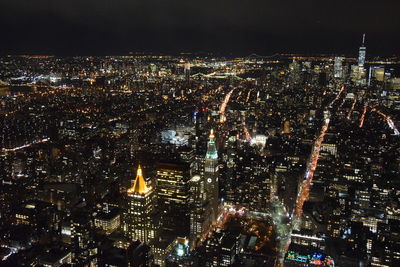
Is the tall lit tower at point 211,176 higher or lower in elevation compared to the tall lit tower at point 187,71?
lower

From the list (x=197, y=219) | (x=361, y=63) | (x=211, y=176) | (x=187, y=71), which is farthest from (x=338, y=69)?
(x=197, y=219)

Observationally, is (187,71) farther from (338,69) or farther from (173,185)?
(173,185)

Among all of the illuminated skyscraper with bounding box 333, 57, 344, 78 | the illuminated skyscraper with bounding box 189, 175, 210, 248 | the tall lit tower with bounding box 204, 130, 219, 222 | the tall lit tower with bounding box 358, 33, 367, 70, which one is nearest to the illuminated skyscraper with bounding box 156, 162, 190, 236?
the illuminated skyscraper with bounding box 189, 175, 210, 248

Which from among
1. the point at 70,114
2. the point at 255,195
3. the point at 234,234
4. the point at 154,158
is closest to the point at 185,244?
the point at 234,234

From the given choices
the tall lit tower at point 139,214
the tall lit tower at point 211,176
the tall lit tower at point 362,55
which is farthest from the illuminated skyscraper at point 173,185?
the tall lit tower at point 362,55

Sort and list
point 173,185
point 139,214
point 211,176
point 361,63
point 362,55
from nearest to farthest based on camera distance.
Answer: point 139,214
point 173,185
point 211,176
point 362,55
point 361,63

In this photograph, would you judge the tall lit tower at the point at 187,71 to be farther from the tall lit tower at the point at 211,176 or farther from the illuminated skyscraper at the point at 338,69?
the tall lit tower at the point at 211,176

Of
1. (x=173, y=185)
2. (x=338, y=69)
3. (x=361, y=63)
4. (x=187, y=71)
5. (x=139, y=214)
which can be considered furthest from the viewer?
(x=187, y=71)

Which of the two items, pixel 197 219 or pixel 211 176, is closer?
pixel 197 219

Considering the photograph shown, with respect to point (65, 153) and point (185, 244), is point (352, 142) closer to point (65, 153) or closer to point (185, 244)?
point (185, 244)

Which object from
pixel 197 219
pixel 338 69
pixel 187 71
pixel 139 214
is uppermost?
pixel 338 69
